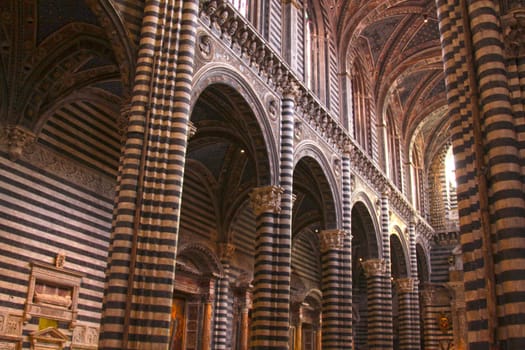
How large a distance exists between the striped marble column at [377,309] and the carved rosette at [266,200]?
9.60 m

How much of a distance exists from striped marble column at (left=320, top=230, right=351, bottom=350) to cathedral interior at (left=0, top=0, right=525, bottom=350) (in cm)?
6

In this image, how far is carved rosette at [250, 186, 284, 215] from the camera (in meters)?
15.9

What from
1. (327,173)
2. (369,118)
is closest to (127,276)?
(327,173)

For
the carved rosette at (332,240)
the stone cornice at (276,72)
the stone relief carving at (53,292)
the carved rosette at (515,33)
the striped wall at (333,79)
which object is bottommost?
the stone relief carving at (53,292)

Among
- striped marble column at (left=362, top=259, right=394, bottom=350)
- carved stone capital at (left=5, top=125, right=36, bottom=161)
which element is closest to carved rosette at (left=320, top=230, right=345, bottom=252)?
striped marble column at (left=362, top=259, right=394, bottom=350)

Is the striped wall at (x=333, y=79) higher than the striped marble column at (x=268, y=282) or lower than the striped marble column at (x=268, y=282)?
higher

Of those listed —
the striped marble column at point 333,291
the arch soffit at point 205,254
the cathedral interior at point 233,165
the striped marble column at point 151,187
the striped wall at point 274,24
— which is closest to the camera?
the cathedral interior at point 233,165

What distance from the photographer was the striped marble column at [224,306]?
21.1m

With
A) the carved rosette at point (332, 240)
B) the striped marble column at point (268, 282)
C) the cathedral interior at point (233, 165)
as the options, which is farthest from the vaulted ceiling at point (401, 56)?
the striped marble column at point (268, 282)

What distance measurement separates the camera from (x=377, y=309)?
24000 mm

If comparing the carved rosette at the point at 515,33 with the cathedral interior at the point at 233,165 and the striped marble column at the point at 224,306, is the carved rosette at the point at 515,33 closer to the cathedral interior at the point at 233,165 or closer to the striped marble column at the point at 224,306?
the cathedral interior at the point at 233,165

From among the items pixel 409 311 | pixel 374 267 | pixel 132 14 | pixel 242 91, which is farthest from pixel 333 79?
pixel 132 14

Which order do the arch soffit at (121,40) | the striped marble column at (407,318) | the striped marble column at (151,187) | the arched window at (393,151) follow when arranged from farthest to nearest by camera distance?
the arched window at (393,151) < the striped marble column at (407,318) < the arch soffit at (121,40) < the striped marble column at (151,187)

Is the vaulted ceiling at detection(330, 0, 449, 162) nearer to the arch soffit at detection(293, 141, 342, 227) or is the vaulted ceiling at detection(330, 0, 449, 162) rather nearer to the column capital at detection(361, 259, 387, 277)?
the arch soffit at detection(293, 141, 342, 227)
